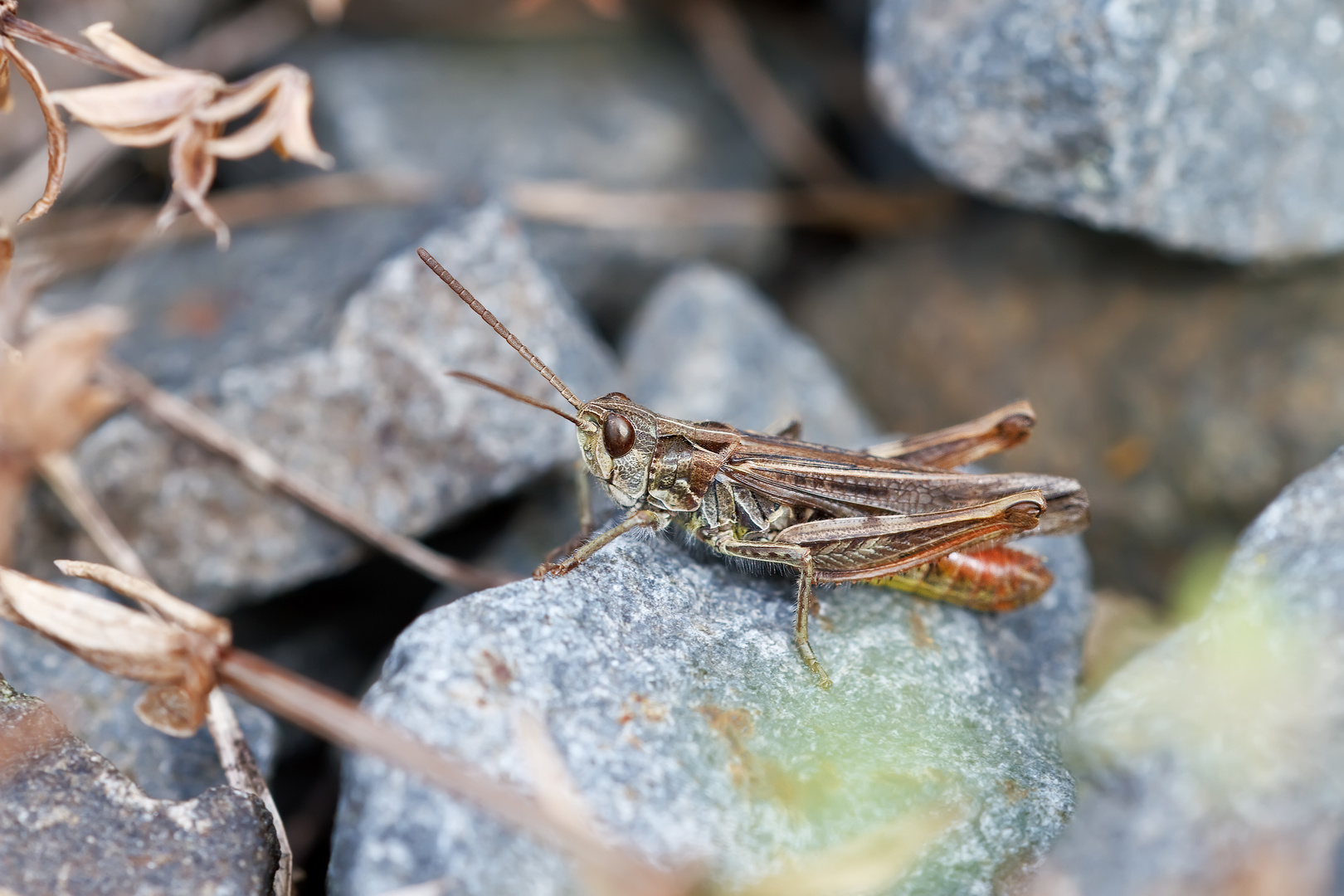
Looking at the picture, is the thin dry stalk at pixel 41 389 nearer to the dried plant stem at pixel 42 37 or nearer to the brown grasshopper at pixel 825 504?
the dried plant stem at pixel 42 37

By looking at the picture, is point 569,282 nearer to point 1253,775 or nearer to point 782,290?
point 782,290

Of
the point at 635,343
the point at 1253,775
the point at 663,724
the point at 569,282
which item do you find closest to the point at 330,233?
the point at 569,282

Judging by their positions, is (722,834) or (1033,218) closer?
(722,834)

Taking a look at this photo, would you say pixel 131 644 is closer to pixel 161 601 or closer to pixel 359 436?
pixel 161 601

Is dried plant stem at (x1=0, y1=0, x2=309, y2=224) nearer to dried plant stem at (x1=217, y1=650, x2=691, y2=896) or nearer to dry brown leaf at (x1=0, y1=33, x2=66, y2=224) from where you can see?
dry brown leaf at (x1=0, y1=33, x2=66, y2=224)

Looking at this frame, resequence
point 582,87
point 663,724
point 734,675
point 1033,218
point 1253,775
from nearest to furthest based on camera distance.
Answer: point 1253,775 < point 663,724 < point 734,675 < point 1033,218 < point 582,87

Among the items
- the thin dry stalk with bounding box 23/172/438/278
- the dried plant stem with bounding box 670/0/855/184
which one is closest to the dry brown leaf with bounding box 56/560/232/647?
the thin dry stalk with bounding box 23/172/438/278

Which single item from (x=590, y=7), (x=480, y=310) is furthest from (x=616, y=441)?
(x=590, y=7)
